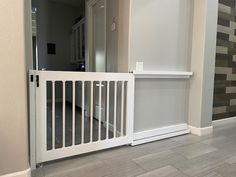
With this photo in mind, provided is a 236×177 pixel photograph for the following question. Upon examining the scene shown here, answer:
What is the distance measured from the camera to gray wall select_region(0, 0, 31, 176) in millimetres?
1342

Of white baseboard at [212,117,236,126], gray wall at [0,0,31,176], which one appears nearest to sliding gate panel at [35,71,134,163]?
gray wall at [0,0,31,176]

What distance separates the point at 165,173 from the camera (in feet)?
5.39

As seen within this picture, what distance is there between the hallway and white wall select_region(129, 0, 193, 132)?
0.35 meters

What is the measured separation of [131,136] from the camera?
2.20m

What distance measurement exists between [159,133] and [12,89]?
68.8 inches

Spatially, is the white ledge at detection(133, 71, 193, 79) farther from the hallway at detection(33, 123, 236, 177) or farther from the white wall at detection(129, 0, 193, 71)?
the hallway at detection(33, 123, 236, 177)

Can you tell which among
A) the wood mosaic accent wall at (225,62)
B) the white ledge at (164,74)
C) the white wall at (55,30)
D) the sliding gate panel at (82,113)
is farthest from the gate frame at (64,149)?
the white wall at (55,30)

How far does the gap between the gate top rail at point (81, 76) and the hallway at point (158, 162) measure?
30.3 inches

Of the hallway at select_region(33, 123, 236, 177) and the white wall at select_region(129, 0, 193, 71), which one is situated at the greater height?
the white wall at select_region(129, 0, 193, 71)

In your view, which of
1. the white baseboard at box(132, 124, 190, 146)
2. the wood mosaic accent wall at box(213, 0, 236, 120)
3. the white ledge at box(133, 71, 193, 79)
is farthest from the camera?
the wood mosaic accent wall at box(213, 0, 236, 120)

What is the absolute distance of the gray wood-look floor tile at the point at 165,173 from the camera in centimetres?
161

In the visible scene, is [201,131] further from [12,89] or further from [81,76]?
[12,89]

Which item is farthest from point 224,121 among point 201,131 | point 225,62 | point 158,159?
point 158,159

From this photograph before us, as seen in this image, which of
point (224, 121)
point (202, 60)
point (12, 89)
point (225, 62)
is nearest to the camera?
point (12, 89)
